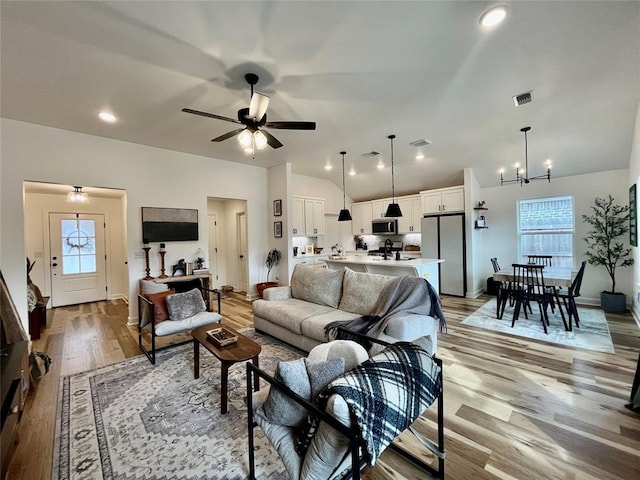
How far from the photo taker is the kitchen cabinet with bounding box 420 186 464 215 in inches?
237

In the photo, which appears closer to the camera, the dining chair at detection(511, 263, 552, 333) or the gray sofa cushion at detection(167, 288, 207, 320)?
the gray sofa cushion at detection(167, 288, 207, 320)

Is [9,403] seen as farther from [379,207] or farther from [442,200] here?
[379,207]

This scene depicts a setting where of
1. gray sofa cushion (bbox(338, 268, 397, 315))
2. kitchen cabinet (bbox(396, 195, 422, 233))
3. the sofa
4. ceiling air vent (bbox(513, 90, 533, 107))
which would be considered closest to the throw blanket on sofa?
the sofa

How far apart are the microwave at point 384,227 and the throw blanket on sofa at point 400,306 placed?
4458 millimetres

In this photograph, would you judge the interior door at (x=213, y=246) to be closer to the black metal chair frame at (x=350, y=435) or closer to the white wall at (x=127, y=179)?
the white wall at (x=127, y=179)

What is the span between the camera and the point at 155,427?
2.04 m

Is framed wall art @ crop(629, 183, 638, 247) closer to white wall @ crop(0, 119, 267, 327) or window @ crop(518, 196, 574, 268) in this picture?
window @ crop(518, 196, 574, 268)

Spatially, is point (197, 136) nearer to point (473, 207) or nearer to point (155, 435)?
point (155, 435)

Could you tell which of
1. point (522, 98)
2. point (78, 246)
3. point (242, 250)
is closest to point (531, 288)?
point (522, 98)

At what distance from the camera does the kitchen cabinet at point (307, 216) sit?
6.58m

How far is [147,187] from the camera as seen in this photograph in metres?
Answer: 4.71

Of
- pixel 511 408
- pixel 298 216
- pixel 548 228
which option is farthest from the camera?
pixel 298 216

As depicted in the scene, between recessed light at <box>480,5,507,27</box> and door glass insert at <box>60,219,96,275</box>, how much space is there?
763cm

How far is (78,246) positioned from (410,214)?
780 centimetres
